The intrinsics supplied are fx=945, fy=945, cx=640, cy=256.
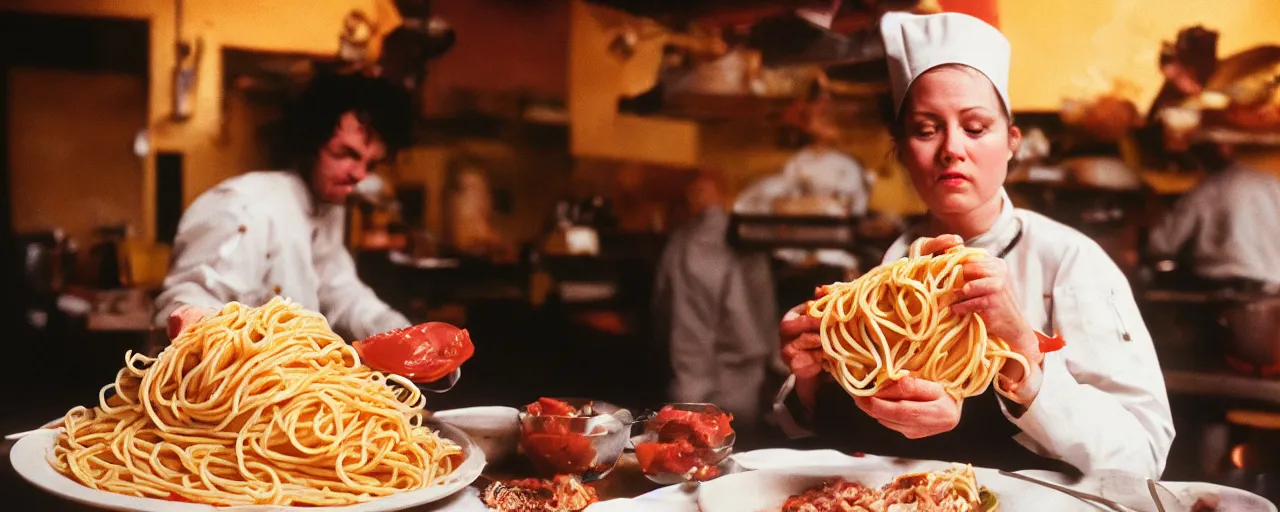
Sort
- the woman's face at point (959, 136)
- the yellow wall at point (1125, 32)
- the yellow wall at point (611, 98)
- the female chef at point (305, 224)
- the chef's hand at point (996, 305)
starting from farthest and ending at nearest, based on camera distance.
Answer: the yellow wall at point (611, 98) < the female chef at point (305, 224) < the yellow wall at point (1125, 32) < the woman's face at point (959, 136) < the chef's hand at point (996, 305)

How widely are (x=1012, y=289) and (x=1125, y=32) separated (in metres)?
0.93

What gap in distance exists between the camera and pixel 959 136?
2305mm

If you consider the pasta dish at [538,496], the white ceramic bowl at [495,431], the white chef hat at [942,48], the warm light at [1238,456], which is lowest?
the warm light at [1238,456]

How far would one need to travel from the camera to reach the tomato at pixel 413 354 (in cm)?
205

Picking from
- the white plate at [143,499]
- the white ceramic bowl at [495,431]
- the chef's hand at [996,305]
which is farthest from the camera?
the white ceramic bowl at [495,431]

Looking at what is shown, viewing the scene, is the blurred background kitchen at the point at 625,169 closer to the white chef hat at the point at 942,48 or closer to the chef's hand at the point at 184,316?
the white chef hat at the point at 942,48

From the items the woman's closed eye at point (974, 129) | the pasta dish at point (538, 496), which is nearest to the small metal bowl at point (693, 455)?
the pasta dish at point (538, 496)

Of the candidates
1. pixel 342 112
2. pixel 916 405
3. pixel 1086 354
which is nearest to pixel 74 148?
pixel 342 112

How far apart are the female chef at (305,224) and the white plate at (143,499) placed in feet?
2.79

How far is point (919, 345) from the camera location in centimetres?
191

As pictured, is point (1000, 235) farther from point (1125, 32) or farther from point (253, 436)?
point (253, 436)

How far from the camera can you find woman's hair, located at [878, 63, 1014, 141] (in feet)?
7.59

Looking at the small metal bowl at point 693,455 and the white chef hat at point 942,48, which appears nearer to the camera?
the small metal bowl at point 693,455

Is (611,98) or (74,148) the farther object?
(611,98)
